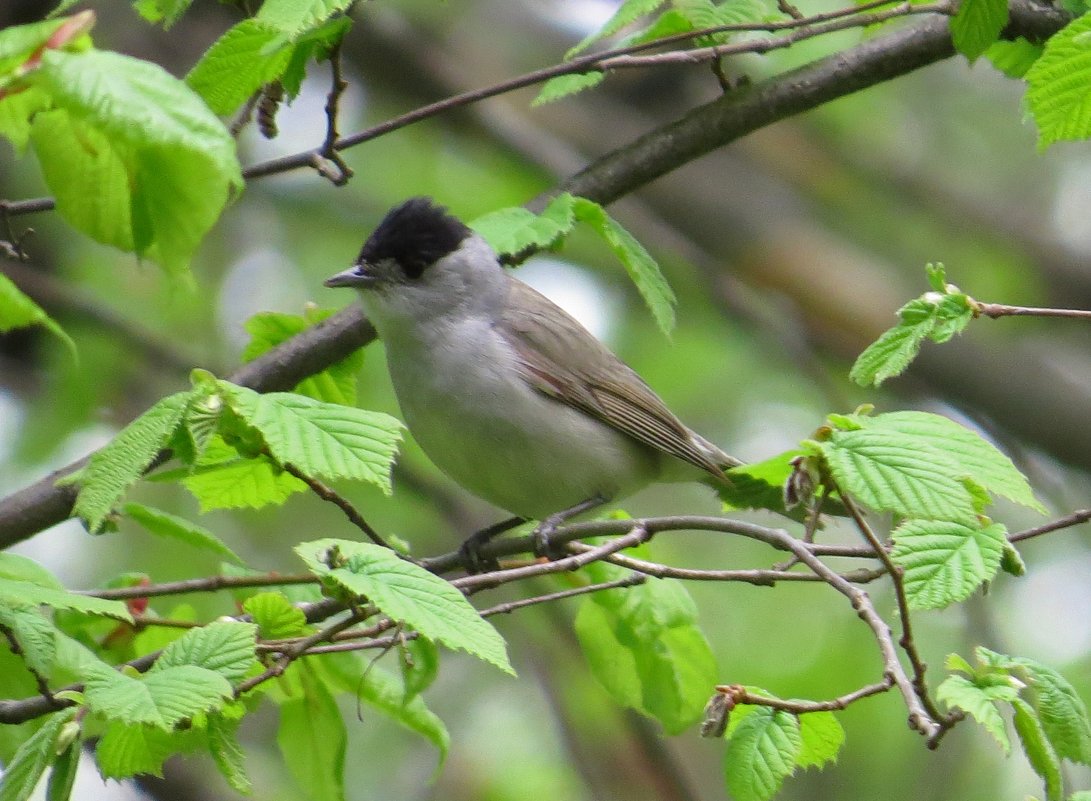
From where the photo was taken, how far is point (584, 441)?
4.64 m

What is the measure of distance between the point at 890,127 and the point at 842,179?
200cm

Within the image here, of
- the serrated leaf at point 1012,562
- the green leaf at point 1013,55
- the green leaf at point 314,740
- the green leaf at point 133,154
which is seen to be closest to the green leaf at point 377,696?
the green leaf at point 314,740

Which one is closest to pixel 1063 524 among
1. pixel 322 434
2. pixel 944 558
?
pixel 944 558

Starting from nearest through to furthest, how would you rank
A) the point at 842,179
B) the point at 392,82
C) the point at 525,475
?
the point at 525,475
the point at 392,82
the point at 842,179

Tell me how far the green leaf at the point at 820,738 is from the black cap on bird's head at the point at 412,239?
2.53m

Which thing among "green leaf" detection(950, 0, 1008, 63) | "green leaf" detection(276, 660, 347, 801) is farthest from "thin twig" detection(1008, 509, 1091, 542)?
"green leaf" detection(276, 660, 347, 801)

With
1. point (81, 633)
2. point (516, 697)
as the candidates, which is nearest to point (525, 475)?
point (81, 633)

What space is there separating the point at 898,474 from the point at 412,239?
2.87 meters

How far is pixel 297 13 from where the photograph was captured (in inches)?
99.0

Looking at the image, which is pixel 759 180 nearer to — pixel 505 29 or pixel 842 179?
pixel 842 179

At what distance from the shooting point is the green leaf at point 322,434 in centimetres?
239

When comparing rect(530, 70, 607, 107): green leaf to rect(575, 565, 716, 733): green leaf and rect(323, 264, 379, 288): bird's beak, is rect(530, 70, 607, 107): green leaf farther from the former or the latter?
rect(575, 565, 716, 733): green leaf

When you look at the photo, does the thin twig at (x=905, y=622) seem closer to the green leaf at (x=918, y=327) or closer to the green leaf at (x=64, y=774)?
the green leaf at (x=918, y=327)

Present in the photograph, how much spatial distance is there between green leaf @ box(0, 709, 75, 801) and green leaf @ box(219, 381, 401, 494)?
594 mm
